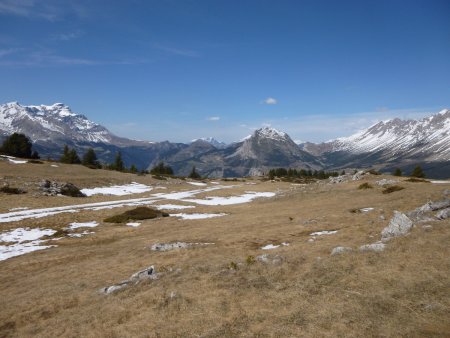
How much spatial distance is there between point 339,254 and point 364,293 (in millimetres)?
4384

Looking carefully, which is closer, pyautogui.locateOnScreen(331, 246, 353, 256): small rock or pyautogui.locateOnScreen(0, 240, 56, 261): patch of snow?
pyautogui.locateOnScreen(331, 246, 353, 256): small rock

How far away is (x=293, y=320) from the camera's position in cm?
1152

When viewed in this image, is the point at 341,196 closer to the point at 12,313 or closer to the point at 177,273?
the point at 177,273

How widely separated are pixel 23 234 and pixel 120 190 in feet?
130

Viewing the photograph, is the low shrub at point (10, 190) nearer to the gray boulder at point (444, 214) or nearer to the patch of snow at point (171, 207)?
the patch of snow at point (171, 207)

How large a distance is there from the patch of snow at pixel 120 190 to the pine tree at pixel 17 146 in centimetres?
4788

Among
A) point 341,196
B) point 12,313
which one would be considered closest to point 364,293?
point 12,313

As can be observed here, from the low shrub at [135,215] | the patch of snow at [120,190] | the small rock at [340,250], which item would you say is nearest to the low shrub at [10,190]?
the patch of snow at [120,190]

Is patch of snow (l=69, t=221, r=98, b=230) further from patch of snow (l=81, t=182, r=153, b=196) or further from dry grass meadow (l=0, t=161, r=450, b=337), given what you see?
patch of snow (l=81, t=182, r=153, b=196)

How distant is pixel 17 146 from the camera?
104312 mm

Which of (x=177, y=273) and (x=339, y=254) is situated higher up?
(x=339, y=254)

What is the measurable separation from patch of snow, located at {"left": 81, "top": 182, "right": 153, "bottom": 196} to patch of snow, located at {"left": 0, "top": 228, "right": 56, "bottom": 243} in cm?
2935

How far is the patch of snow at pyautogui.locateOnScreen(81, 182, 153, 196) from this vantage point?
65688mm

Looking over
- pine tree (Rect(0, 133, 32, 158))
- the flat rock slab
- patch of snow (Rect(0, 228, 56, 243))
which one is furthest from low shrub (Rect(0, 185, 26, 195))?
pine tree (Rect(0, 133, 32, 158))
